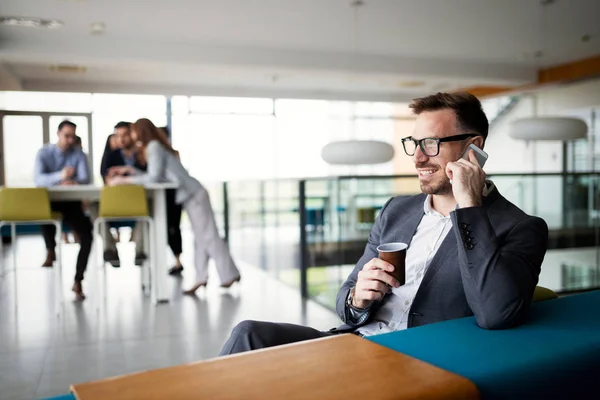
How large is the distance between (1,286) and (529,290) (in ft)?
16.5

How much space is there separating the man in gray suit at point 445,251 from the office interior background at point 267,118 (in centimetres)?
19

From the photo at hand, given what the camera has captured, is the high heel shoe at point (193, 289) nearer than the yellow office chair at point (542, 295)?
No

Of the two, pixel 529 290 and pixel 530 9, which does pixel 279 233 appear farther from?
pixel 529 290

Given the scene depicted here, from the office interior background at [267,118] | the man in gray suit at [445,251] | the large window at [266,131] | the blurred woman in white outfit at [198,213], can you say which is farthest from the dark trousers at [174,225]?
the large window at [266,131]

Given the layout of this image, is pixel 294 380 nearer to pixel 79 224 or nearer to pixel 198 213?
pixel 198 213

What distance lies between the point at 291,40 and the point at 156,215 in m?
4.03

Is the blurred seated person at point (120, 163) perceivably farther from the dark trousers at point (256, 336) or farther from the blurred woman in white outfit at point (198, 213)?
the dark trousers at point (256, 336)

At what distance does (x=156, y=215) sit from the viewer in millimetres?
4453

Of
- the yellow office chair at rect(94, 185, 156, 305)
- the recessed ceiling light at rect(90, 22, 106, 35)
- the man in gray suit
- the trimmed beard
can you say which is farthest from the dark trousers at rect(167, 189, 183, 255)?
the trimmed beard

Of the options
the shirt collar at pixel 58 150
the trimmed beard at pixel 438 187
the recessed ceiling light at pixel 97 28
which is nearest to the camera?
the trimmed beard at pixel 438 187

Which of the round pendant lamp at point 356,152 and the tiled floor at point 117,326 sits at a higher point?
the round pendant lamp at point 356,152

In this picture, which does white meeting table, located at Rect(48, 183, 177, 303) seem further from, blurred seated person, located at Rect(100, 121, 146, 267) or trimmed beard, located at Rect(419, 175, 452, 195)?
trimmed beard, located at Rect(419, 175, 452, 195)

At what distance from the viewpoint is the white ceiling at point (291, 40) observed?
6.04 metres

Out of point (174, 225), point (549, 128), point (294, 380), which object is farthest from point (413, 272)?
point (549, 128)
